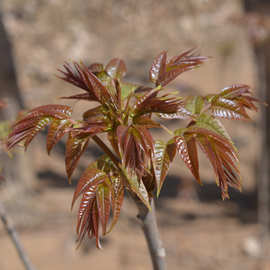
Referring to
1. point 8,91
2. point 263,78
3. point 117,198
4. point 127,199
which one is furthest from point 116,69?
point 127,199

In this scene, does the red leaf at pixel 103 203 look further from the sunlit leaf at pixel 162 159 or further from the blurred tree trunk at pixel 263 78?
the blurred tree trunk at pixel 263 78

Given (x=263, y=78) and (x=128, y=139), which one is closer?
(x=128, y=139)

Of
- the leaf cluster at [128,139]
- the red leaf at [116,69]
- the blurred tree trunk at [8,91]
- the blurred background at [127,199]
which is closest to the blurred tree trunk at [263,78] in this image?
the blurred background at [127,199]

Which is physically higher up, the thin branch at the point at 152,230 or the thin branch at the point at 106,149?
the thin branch at the point at 106,149

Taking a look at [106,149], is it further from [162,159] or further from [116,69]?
[116,69]

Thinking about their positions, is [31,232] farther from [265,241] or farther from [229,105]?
[229,105]

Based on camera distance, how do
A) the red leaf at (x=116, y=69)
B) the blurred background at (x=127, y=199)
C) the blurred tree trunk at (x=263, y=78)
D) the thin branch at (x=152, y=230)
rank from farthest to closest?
the blurred background at (x=127, y=199), the blurred tree trunk at (x=263, y=78), the red leaf at (x=116, y=69), the thin branch at (x=152, y=230)
